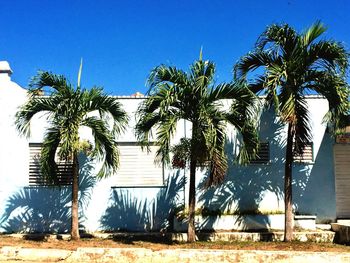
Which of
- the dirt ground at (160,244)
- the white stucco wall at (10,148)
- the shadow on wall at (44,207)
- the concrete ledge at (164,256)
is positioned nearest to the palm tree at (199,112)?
the dirt ground at (160,244)

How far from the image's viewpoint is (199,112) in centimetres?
1195

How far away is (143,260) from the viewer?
36.9ft

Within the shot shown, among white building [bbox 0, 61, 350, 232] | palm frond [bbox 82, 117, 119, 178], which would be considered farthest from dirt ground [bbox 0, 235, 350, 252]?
palm frond [bbox 82, 117, 119, 178]

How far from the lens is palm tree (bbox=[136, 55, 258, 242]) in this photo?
11.9 metres

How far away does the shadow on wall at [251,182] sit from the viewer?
14898 mm

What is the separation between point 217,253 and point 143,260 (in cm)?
168

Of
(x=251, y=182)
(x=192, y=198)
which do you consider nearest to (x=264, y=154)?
(x=251, y=182)

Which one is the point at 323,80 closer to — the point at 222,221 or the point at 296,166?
the point at 296,166

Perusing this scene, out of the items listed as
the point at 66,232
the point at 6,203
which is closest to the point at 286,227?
the point at 66,232

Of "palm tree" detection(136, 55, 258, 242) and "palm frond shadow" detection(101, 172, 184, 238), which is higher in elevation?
"palm tree" detection(136, 55, 258, 242)

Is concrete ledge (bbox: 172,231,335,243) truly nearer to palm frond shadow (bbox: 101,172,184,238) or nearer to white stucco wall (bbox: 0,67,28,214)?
palm frond shadow (bbox: 101,172,184,238)

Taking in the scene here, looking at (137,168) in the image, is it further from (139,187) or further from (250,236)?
(250,236)

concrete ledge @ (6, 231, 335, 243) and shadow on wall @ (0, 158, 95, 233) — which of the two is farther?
shadow on wall @ (0, 158, 95, 233)

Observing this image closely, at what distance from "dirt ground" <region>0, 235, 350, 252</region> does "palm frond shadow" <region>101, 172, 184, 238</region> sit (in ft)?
4.14
